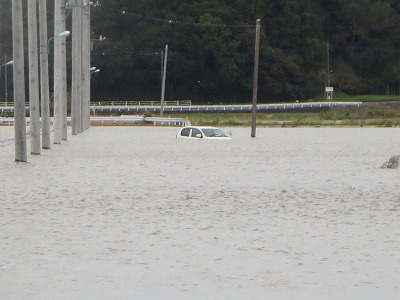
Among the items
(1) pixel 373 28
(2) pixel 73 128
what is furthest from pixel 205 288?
(1) pixel 373 28

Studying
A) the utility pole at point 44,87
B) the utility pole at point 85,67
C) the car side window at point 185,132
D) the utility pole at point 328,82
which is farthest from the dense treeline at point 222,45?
the utility pole at point 44,87

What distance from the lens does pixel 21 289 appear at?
1040 cm

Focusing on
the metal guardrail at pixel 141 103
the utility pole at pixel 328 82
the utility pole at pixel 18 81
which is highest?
the utility pole at pixel 18 81

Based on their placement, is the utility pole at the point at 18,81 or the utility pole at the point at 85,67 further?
the utility pole at the point at 85,67

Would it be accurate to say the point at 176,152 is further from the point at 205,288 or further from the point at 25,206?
the point at 205,288

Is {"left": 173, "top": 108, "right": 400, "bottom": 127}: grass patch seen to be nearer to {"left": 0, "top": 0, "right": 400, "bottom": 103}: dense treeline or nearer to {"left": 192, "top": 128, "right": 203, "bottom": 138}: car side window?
{"left": 0, "top": 0, "right": 400, "bottom": 103}: dense treeline

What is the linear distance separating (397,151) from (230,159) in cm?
808

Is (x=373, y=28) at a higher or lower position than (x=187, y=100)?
higher

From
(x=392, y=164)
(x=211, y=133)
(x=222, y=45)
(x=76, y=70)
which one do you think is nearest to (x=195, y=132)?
(x=211, y=133)

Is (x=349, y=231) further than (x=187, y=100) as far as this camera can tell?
No

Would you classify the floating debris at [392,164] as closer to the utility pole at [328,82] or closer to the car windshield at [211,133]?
the car windshield at [211,133]

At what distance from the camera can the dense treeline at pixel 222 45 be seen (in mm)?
101812

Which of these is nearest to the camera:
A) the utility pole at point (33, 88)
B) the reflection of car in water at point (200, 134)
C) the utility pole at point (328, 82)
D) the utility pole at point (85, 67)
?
the utility pole at point (33, 88)

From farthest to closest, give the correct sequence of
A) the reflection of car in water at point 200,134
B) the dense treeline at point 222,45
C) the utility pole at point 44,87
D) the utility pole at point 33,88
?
the dense treeline at point 222,45, the reflection of car in water at point 200,134, the utility pole at point 44,87, the utility pole at point 33,88
